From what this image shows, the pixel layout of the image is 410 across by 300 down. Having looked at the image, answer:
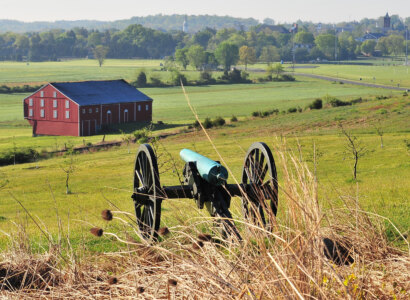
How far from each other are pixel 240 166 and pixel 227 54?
15701 centimetres

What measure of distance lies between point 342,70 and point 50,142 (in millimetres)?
122014

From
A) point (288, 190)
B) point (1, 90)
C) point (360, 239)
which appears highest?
point (288, 190)

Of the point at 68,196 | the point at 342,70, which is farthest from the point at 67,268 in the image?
the point at 342,70

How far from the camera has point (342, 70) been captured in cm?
17212

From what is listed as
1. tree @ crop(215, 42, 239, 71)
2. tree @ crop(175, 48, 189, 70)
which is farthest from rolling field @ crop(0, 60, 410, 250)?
tree @ crop(175, 48, 189, 70)

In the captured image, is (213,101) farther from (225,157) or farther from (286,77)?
(225,157)

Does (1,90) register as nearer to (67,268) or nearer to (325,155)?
(325,155)

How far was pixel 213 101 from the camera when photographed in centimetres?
10356

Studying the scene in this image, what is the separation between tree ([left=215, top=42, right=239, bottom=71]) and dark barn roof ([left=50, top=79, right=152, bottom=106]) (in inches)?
4266

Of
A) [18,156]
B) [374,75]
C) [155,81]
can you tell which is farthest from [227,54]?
[18,156]

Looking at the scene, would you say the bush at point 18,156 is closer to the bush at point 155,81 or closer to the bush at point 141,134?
the bush at point 141,134

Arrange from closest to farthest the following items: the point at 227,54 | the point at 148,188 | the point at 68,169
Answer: the point at 148,188
the point at 68,169
the point at 227,54

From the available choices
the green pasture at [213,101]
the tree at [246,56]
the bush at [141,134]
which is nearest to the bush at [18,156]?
the green pasture at [213,101]

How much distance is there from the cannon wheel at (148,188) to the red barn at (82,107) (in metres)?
63.2
